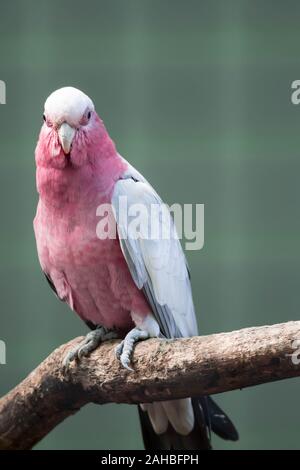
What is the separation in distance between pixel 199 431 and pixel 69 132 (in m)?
0.79

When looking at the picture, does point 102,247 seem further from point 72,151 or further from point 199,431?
point 199,431

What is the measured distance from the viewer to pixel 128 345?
1.58 meters

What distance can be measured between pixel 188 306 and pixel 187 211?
72 cm

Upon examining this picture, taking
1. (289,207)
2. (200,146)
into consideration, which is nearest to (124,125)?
(200,146)

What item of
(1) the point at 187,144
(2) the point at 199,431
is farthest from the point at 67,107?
(1) the point at 187,144

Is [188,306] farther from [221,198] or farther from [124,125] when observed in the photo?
[124,125]

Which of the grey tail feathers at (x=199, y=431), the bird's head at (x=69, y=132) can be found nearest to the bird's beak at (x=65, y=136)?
the bird's head at (x=69, y=132)

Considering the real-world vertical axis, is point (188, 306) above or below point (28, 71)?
below

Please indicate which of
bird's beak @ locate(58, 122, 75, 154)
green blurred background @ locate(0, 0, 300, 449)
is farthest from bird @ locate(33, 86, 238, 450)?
green blurred background @ locate(0, 0, 300, 449)

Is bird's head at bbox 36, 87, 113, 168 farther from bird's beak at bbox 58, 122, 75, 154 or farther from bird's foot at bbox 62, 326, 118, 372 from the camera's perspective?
bird's foot at bbox 62, 326, 118, 372

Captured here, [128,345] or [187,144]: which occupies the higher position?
[187,144]

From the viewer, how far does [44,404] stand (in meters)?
1.70

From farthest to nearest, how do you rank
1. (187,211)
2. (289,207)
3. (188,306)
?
(289,207), (187,211), (188,306)

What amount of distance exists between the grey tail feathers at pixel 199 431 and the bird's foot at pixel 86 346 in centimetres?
26
